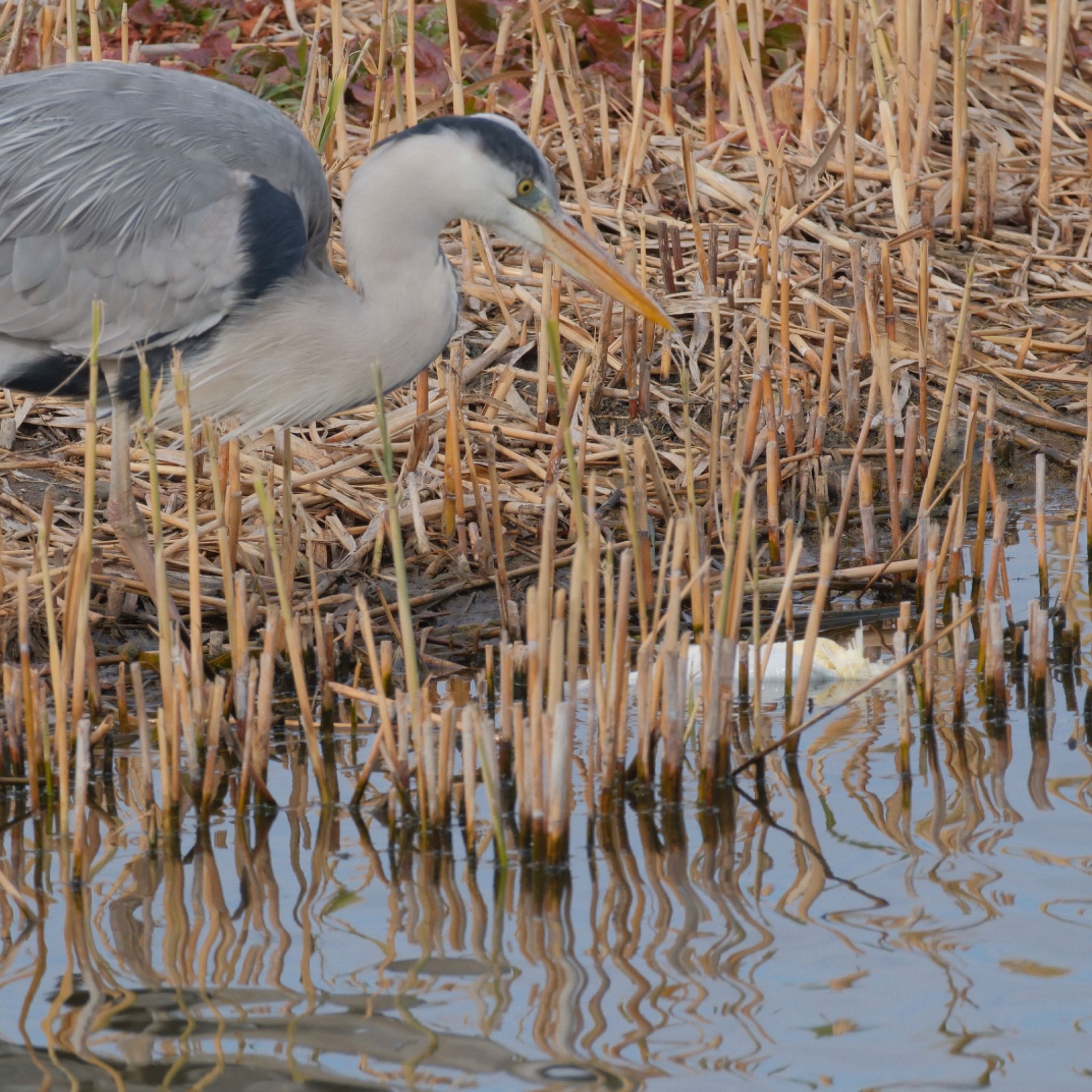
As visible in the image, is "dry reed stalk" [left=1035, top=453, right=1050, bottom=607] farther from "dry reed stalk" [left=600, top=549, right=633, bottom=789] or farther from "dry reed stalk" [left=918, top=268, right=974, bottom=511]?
"dry reed stalk" [left=600, top=549, right=633, bottom=789]

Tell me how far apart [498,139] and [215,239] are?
2.37ft

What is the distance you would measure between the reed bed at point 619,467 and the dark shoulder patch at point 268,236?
19.0 inches

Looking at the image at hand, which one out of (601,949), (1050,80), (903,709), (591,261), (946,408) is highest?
(1050,80)

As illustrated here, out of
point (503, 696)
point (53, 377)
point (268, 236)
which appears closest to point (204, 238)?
point (268, 236)

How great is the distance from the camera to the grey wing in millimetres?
4031

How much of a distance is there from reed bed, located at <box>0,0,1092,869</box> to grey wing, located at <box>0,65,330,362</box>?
465mm

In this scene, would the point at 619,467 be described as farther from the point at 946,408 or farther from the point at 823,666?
the point at 823,666

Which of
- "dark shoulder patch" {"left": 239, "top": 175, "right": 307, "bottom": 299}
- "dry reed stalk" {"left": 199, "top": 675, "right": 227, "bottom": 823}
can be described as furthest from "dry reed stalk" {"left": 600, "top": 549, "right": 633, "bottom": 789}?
"dark shoulder patch" {"left": 239, "top": 175, "right": 307, "bottom": 299}

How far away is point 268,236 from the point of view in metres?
4.02

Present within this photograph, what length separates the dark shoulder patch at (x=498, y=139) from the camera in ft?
12.9

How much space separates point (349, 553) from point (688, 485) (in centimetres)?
A: 118

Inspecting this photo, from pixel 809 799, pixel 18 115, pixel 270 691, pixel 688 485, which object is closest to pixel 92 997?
pixel 270 691

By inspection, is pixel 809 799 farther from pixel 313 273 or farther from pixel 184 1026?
pixel 313 273

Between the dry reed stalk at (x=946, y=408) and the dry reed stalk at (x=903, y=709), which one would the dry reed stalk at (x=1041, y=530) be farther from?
the dry reed stalk at (x=903, y=709)
